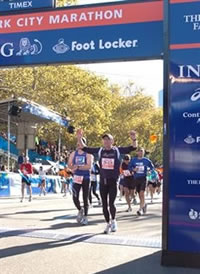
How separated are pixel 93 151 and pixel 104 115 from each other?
30.6m

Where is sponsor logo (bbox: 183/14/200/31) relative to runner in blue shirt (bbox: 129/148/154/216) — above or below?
above

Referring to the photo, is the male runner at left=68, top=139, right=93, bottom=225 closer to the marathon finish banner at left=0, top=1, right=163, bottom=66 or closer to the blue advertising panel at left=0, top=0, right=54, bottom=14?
the marathon finish banner at left=0, top=1, right=163, bottom=66

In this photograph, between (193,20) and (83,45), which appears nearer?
(193,20)

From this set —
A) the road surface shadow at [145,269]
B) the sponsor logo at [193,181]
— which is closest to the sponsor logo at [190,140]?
the sponsor logo at [193,181]

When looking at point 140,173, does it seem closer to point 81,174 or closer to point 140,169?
point 140,169

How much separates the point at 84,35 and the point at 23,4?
128 centimetres

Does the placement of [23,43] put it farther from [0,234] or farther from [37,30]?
[0,234]

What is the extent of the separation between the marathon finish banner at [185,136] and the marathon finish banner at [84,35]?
0.95 metres

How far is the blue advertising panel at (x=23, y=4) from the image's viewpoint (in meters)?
7.70

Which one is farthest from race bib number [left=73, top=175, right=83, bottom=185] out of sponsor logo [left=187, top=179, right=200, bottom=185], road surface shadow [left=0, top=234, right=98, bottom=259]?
sponsor logo [left=187, top=179, right=200, bottom=185]

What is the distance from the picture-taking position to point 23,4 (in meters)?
7.80

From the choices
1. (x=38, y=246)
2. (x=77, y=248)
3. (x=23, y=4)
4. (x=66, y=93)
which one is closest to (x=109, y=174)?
(x=77, y=248)

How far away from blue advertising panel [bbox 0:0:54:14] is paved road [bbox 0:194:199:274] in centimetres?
371

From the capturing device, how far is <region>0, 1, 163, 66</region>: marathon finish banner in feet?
22.4
